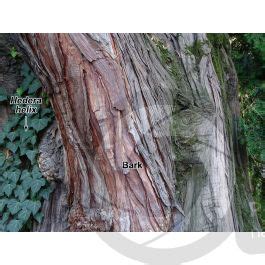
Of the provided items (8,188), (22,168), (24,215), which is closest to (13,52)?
(22,168)

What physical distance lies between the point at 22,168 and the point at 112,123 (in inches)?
26.6

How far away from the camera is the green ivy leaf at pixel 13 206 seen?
234 cm

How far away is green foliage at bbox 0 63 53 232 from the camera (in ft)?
7.61

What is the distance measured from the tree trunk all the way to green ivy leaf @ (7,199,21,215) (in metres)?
0.28

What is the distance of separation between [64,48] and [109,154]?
1.65ft

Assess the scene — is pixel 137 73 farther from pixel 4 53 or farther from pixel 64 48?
pixel 4 53

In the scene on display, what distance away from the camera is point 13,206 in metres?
2.35

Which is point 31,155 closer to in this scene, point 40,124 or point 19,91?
point 40,124

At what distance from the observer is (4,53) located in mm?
2436

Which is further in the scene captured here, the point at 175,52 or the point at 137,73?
the point at 175,52

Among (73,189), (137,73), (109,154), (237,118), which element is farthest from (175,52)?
(73,189)

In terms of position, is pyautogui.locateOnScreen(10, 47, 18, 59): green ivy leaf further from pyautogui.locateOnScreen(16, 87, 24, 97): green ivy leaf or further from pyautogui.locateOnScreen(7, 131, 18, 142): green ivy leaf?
pyautogui.locateOnScreen(7, 131, 18, 142): green ivy leaf

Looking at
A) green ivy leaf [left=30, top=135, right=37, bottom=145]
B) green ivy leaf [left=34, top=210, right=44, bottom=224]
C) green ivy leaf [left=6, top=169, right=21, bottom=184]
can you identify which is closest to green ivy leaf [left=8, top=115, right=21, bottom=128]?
green ivy leaf [left=30, top=135, right=37, bottom=145]

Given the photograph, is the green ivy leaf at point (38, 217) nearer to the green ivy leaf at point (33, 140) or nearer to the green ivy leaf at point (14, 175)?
the green ivy leaf at point (14, 175)
